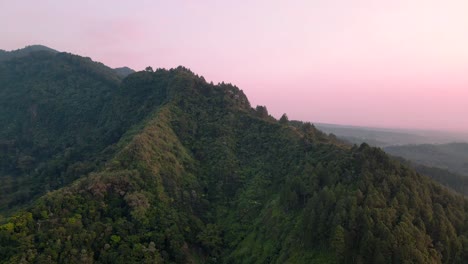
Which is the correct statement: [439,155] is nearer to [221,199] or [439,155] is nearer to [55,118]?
[221,199]

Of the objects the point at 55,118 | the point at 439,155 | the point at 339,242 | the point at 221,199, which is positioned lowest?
the point at 439,155

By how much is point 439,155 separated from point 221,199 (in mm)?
142957

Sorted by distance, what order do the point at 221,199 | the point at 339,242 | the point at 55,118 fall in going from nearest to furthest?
the point at 339,242, the point at 221,199, the point at 55,118

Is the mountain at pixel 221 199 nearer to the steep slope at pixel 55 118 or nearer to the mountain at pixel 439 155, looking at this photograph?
the steep slope at pixel 55 118

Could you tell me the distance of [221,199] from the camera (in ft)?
191

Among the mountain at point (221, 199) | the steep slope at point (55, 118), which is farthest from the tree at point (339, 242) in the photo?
the steep slope at point (55, 118)

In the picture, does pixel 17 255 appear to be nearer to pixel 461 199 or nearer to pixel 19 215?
pixel 19 215

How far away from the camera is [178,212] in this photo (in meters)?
51.3

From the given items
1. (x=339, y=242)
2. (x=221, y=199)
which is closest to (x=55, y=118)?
(x=221, y=199)

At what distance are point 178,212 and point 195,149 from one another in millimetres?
20371

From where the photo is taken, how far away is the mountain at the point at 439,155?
451 feet

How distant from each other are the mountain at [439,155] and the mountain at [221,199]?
91.2 meters

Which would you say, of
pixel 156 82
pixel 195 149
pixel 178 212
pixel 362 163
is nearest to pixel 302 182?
pixel 362 163

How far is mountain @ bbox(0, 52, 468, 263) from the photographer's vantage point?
116 ft
